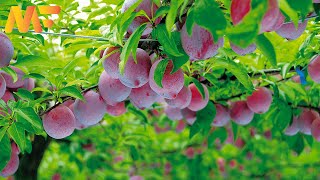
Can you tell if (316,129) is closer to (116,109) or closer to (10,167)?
(116,109)

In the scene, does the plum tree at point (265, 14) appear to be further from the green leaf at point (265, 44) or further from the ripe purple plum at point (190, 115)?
the ripe purple plum at point (190, 115)

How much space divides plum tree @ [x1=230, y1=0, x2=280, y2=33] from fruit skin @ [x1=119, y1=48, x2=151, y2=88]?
349 millimetres

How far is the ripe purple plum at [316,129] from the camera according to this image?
1383mm

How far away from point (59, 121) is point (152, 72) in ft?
1.13

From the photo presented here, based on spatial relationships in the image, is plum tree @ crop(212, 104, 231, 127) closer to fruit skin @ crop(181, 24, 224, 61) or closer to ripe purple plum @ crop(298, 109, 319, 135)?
ripe purple plum @ crop(298, 109, 319, 135)

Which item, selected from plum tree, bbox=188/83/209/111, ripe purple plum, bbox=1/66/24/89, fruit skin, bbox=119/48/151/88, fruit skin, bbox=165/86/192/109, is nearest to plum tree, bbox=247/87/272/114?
plum tree, bbox=188/83/209/111

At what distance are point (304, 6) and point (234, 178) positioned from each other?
3.54 m

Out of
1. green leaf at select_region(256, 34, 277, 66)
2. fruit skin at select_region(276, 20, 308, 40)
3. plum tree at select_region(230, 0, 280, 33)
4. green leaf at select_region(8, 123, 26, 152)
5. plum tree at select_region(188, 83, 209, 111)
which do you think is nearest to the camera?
plum tree at select_region(230, 0, 280, 33)

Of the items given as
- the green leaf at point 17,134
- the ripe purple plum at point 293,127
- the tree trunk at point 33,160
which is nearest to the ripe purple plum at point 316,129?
the ripe purple plum at point 293,127

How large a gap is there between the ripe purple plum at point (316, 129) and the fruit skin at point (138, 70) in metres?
0.71

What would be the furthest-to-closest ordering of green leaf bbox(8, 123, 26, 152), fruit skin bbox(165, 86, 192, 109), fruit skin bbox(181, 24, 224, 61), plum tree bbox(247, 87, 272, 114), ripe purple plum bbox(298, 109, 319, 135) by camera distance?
ripe purple plum bbox(298, 109, 319, 135) < plum tree bbox(247, 87, 272, 114) < fruit skin bbox(165, 86, 192, 109) < green leaf bbox(8, 123, 26, 152) < fruit skin bbox(181, 24, 224, 61)

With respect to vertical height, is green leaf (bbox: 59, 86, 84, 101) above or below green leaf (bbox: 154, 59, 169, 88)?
below

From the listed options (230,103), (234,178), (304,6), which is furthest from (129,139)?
(234,178)

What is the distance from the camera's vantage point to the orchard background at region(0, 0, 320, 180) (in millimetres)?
705
